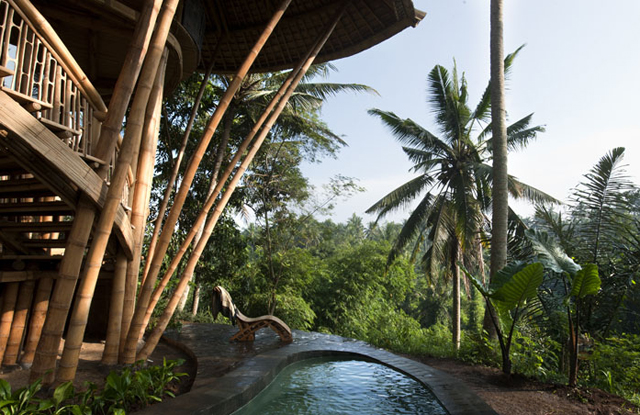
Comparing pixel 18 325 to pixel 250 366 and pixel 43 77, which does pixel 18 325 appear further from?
pixel 43 77

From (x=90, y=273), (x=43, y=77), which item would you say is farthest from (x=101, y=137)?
(x=90, y=273)

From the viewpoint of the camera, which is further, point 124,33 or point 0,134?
point 124,33

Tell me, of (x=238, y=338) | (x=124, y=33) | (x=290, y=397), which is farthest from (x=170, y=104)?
(x=290, y=397)

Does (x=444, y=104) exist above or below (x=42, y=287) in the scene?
above

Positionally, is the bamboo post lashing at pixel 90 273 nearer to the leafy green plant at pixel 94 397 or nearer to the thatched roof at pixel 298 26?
the leafy green plant at pixel 94 397

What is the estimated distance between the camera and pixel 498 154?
285 inches

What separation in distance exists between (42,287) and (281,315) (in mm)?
9300

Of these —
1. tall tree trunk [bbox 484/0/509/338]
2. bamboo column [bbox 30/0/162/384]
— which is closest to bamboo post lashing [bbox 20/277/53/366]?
bamboo column [bbox 30/0/162/384]

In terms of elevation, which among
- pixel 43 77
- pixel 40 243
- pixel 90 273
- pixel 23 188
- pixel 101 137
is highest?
pixel 43 77

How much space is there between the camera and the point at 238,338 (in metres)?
7.48

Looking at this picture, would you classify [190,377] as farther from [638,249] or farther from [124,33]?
[638,249]

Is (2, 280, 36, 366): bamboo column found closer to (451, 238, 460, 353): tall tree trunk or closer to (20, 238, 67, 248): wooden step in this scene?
(20, 238, 67, 248): wooden step

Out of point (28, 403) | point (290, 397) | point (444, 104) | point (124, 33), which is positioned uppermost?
point (444, 104)

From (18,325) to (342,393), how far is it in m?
4.05
